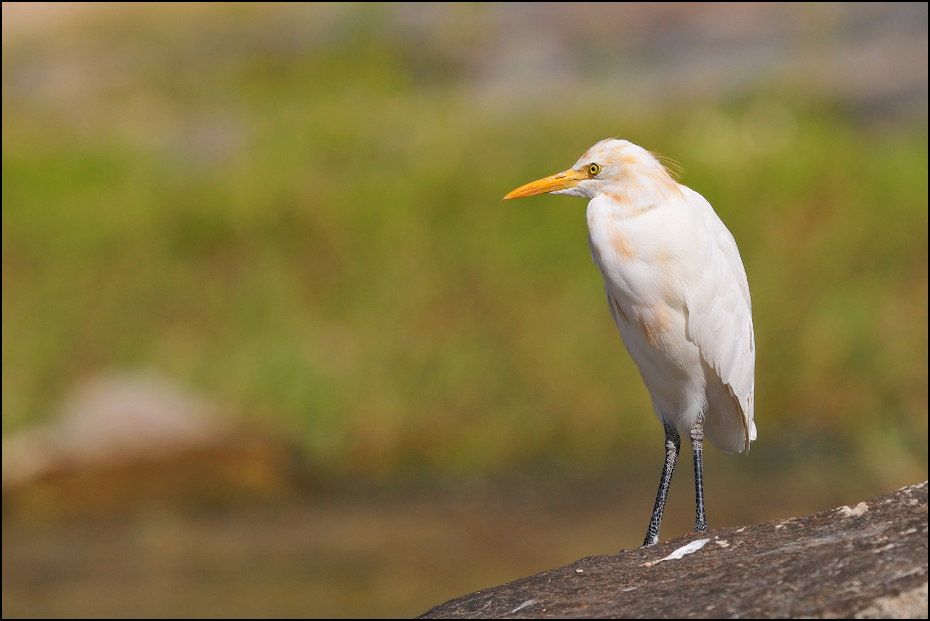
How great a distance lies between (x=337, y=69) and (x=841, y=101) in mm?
5189

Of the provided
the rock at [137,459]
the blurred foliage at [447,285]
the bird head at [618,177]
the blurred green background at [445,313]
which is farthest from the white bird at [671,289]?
the rock at [137,459]

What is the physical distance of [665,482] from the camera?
343cm

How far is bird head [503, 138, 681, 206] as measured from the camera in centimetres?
307

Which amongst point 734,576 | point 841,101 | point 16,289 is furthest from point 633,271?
point 841,101

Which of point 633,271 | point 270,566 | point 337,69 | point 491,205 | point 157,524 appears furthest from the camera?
point 337,69

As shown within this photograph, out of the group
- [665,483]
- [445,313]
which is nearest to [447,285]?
[445,313]

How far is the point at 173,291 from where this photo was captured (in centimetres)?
776

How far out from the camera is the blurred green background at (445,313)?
6.52 meters

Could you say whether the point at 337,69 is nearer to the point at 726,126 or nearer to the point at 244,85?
the point at 244,85

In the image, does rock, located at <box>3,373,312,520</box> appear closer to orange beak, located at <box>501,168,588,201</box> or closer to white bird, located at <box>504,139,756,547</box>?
white bird, located at <box>504,139,756,547</box>

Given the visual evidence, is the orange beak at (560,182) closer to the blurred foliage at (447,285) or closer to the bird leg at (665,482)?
the bird leg at (665,482)

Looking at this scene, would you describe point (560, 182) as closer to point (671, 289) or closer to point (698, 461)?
point (671, 289)

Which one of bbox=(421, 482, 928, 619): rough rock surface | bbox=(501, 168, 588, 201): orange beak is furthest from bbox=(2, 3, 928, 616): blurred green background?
bbox=(421, 482, 928, 619): rough rock surface

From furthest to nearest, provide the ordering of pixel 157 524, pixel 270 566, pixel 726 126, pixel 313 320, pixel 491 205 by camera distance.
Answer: pixel 726 126 → pixel 491 205 → pixel 313 320 → pixel 157 524 → pixel 270 566
